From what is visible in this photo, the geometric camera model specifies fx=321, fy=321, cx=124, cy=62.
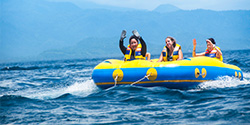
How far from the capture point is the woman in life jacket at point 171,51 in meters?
9.16

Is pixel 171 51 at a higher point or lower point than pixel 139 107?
higher

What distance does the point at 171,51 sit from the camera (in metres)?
9.34

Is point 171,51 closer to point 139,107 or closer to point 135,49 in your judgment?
point 135,49

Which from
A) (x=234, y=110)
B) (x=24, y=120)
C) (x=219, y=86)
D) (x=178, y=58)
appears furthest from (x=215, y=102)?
(x=24, y=120)

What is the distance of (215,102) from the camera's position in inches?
249

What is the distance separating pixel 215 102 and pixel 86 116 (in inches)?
100

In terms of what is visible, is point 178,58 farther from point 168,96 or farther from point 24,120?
point 24,120

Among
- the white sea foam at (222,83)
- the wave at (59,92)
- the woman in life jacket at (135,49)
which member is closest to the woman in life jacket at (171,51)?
the woman in life jacket at (135,49)

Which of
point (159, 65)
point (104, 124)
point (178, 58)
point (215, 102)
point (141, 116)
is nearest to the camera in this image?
point (104, 124)

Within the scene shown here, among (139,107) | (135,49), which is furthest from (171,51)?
(139,107)

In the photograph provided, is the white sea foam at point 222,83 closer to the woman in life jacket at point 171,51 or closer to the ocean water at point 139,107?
the ocean water at point 139,107

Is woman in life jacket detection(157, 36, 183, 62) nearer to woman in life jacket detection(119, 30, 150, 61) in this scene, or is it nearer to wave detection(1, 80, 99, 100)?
woman in life jacket detection(119, 30, 150, 61)

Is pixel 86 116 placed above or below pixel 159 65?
below

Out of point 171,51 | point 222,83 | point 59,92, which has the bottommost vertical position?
point 59,92
